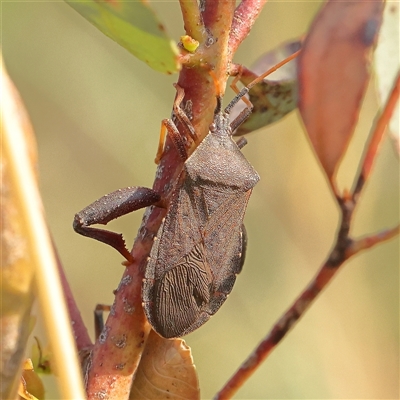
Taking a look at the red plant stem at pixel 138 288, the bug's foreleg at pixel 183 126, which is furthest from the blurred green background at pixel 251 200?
the red plant stem at pixel 138 288

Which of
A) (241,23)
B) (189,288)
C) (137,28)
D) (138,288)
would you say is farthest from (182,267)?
(137,28)

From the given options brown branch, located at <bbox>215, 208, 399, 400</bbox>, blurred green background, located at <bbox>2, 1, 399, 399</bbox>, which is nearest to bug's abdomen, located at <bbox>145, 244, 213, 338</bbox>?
brown branch, located at <bbox>215, 208, 399, 400</bbox>

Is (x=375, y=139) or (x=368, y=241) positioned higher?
(x=375, y=139)

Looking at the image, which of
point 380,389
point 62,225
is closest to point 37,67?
point 62,225

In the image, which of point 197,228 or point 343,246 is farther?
point 197,228

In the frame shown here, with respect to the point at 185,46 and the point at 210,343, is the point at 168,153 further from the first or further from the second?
the point at 210,343

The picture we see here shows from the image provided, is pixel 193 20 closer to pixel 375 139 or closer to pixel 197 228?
pixel 375 139

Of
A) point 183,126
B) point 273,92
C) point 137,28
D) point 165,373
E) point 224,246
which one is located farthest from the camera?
point 224,246
